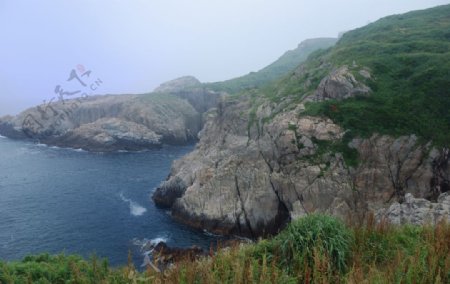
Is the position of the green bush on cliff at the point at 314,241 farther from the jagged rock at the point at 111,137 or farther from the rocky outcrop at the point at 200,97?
the rocky outcrop at the point at 200,97

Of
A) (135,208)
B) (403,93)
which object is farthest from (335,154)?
(135,208)

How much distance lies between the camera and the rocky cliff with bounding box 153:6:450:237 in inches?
1678

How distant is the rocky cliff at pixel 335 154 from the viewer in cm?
4262

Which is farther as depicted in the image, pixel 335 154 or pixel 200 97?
pixel 200 97

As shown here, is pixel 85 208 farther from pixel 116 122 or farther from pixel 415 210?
pixel 116 122

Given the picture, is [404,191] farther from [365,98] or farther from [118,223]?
[118,223]

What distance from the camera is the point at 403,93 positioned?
49.5m

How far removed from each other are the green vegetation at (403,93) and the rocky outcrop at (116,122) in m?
78.4

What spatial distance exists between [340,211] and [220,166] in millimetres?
22808

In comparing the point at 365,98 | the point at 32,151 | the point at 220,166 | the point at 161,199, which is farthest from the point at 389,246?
the point at 32,151

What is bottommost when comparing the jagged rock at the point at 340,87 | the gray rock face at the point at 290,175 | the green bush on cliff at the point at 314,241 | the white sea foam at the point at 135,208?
the white sea foam at the point at 135,208

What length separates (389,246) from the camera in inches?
511

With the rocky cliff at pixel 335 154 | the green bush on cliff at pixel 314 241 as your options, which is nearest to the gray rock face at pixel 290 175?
the rocky cliff at pixel 335 154

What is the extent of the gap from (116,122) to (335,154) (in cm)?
9786
